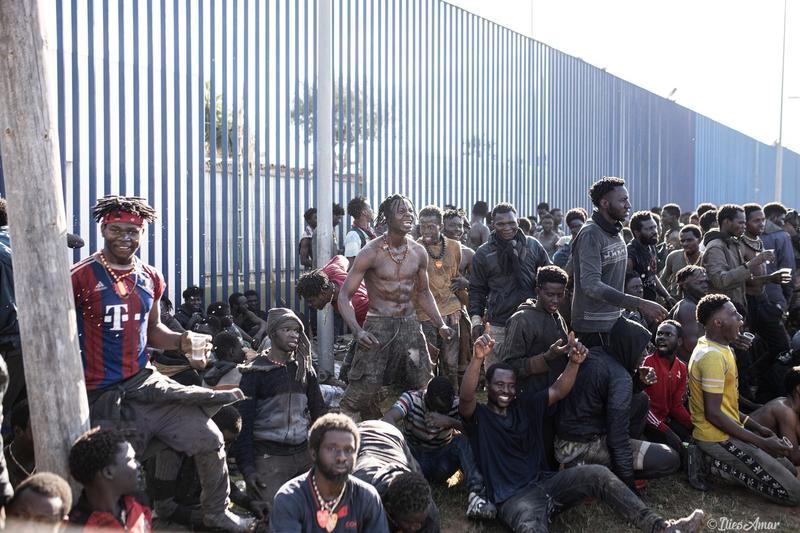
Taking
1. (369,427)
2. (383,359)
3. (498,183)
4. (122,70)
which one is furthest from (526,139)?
(369,427)

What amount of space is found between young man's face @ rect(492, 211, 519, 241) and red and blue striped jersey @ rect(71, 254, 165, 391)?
371cm

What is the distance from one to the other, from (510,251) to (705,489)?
256 centimetres

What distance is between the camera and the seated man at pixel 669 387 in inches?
258

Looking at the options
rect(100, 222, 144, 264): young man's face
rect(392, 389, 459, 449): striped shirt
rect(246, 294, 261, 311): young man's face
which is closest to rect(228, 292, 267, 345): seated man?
rect(246, 294, 261, 311): young man's face

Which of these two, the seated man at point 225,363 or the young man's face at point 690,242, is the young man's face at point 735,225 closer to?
the young man's face at point 690,242

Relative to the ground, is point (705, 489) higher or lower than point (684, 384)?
lower

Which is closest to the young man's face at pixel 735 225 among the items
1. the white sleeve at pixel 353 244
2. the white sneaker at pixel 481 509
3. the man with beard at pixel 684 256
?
the man with beard at pixel 684 256

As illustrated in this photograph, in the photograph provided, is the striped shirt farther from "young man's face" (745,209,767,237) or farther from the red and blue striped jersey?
"young man's face" (745,209,767,237)

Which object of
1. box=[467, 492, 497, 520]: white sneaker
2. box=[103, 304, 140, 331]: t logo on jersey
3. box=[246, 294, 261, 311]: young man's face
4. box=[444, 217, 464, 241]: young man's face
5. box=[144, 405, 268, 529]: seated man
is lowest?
box=[467, 492, 497, 520]: white sneaker

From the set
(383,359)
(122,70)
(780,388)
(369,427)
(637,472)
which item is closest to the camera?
(369,427)

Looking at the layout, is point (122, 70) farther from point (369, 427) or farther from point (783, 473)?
point (783, 473)

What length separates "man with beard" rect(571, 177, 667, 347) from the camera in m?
5.89

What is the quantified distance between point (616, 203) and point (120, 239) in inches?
130

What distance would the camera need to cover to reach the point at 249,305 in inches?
Answer: 380
